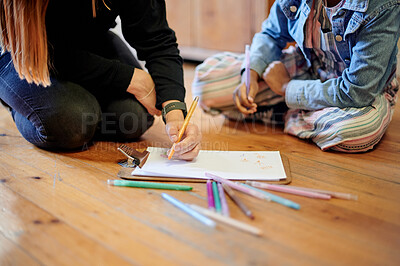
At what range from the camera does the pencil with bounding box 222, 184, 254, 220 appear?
2.31 feet

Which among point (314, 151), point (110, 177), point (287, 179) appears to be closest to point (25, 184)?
point (110, 177)

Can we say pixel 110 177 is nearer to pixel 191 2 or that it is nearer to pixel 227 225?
pixel 227 225

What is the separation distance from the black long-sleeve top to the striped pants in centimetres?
24

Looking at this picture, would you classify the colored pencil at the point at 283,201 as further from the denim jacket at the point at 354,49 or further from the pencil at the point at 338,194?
the denim jacket at the point at 354,49

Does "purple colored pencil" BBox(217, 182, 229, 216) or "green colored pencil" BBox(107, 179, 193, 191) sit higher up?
"purple colored pencil" BBox(217, 182, 229, 216)

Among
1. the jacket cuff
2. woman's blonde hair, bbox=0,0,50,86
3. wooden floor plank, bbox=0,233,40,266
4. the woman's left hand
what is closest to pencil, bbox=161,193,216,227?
the woman's left hand

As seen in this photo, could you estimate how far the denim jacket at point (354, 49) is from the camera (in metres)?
0.89

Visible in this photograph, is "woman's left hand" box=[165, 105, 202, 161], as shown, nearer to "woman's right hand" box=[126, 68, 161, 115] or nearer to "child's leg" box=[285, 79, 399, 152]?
"woman's right hand" box=[126, 68, 161, 115]

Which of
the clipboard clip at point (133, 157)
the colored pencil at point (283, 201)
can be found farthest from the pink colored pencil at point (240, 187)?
the clipboard clip at point (133, 157)

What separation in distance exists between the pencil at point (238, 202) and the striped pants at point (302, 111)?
0.35 meters

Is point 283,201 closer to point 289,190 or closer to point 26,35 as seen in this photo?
point 289,190

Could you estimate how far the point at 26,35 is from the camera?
2.67 ft

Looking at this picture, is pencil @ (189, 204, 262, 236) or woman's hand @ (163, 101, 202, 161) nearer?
pencil @ (189, 204, 262, 236)

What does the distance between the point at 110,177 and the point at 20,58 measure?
0.30 meters
